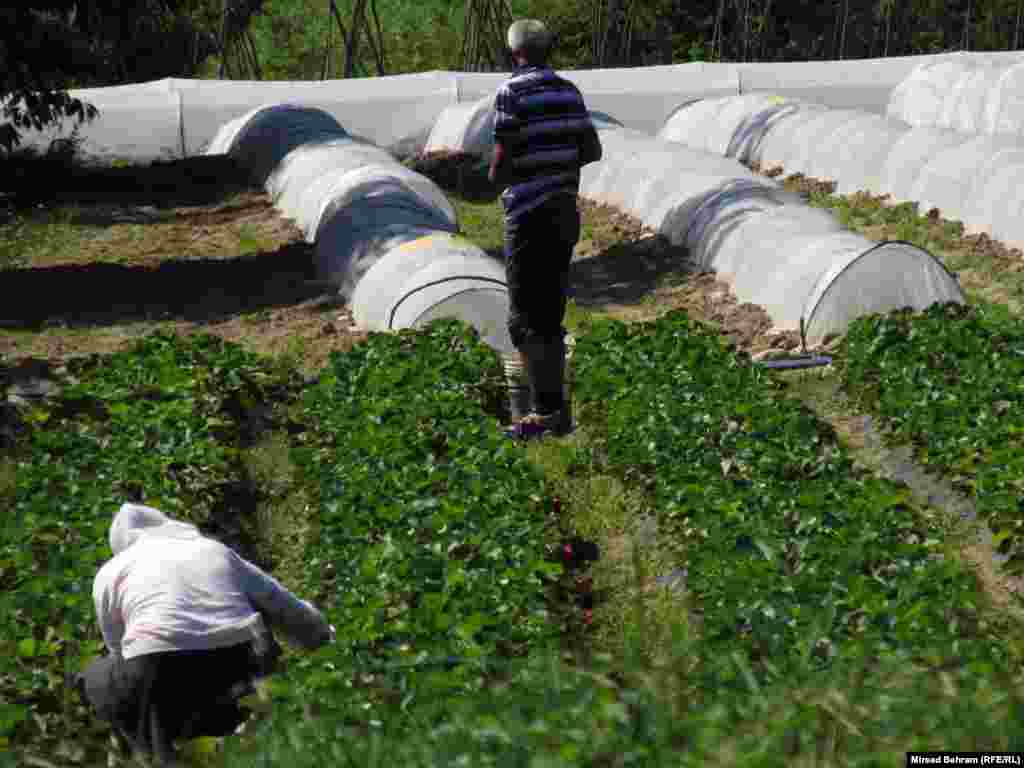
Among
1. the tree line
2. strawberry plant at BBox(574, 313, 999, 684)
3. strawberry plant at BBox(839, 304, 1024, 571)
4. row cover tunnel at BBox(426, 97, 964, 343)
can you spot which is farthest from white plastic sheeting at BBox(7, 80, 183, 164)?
strawberry plant at BBox(839, 304, 1024, 571)

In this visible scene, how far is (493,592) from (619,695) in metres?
3.00

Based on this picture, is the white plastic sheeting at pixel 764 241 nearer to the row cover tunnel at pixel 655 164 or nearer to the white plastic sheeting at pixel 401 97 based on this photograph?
the row cover tunnel at pixel 655 164

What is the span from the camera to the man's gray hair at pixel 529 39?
7.95 meters

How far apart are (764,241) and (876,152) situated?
4681mm

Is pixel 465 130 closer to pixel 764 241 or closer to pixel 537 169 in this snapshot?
pixel 764 241

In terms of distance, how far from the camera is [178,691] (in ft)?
16.6

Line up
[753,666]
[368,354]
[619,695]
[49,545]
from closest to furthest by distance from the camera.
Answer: [619,695], [753,666], [49,545], [368,354]

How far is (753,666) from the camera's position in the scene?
15.1 ft

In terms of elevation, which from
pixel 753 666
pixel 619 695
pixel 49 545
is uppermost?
pixel 619 695

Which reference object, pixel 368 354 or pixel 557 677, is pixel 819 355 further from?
pixel 557 677

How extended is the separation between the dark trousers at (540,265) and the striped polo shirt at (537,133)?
0.07 metres

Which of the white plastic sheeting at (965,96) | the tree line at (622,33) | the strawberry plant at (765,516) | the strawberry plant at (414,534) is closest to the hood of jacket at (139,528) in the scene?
the strawberry plant at (414,534)

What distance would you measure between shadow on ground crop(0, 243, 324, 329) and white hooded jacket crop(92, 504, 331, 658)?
291 inches

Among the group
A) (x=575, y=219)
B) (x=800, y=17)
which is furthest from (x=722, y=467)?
(x=800, y=17)
